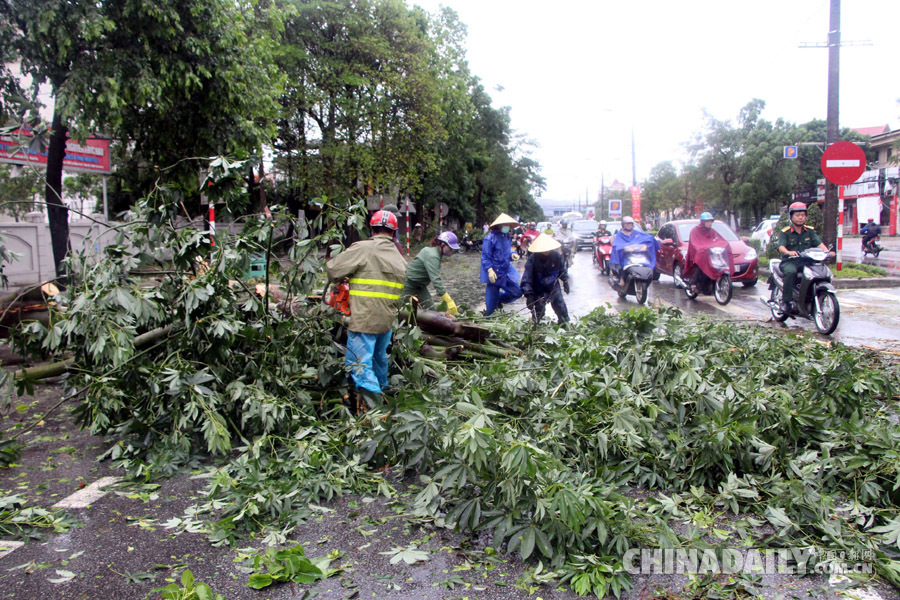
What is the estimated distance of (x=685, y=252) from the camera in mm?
14930

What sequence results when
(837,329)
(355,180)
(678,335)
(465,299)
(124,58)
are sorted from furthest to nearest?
(355,180) → (465,299) → (124,58) → (837,329) → (678,335)

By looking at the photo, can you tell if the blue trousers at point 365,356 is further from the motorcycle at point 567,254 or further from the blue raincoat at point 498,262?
the motorcycle at point 567,254

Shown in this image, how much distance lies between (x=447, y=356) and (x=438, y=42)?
2450cm

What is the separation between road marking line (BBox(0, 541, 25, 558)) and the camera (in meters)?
3.19

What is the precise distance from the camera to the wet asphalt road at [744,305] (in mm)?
8508

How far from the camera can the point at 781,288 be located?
952 centimetres

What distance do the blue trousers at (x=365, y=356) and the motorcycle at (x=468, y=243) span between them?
35.8 meters

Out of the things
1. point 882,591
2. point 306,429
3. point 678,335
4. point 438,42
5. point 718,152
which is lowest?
point 882,591

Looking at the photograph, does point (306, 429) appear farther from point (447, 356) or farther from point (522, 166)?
point (522, 166)

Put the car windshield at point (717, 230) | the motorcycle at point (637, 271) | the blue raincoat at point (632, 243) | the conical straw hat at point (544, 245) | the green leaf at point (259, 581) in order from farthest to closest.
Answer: the car windshield at point (717, 230) < the blue raincoat at point (632, 243) < the motorcycle at point (637, 271) < the conical straw hat at point (544, 245) < the green leaf at point (259, 581)

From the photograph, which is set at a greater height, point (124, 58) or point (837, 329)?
point (124, 58)

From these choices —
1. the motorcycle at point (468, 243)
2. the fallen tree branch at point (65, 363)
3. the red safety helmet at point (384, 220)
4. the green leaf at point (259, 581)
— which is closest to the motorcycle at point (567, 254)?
the red safety helmet at point (384, 220)

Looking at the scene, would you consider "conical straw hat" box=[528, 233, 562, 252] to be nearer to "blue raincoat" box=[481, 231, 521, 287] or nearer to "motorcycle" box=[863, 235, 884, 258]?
"blue raincoat" box=[481, 231, 521, 287]

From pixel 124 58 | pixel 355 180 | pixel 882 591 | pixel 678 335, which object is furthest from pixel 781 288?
pixel 355 180
